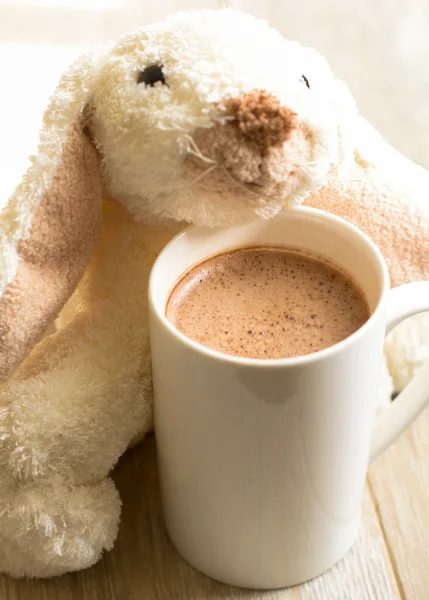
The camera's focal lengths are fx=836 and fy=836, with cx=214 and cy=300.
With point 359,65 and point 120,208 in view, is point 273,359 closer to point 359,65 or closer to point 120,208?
point 120,208

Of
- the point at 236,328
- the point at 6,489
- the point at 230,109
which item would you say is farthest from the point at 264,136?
the point at 6,489

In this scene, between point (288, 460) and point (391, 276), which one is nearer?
point (288, 460)

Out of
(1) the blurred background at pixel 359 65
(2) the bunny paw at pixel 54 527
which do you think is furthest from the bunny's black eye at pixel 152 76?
(1) the blurred background at pixel 359 65

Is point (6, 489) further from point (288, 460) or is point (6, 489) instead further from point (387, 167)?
point (387, 167)

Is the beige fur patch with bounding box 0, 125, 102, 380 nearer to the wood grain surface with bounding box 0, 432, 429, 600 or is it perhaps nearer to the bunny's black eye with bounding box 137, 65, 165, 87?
the bunny's black eye with bounding box 137, 65, 165, 87

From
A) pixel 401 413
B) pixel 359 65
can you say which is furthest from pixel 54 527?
pixel 359 65

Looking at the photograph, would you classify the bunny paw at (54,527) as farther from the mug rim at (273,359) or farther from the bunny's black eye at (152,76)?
the bunny's black eye at (152,76)
